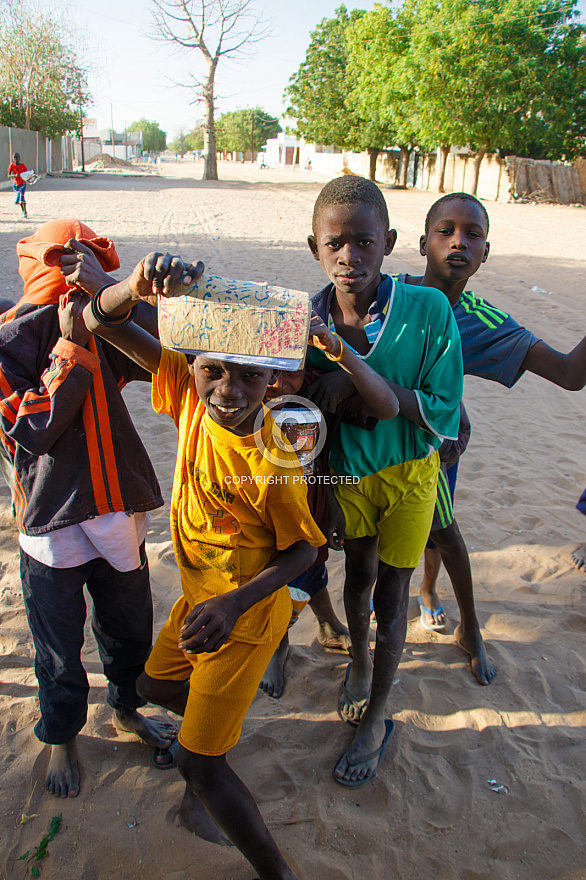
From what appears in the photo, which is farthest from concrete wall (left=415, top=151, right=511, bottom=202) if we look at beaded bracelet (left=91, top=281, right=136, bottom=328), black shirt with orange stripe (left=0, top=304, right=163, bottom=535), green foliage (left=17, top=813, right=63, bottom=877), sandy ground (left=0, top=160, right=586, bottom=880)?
green foliage (left=17, top=813, right=63, bottom=877)

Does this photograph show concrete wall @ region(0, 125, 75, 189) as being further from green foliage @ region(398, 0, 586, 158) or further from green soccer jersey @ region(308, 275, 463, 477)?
green soccer jersey @ region(308, 275, 463, 477)

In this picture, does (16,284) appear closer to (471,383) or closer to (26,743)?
(471,383)

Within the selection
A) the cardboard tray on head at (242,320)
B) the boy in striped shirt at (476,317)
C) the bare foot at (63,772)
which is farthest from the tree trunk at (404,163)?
the bare foot at (63,772)

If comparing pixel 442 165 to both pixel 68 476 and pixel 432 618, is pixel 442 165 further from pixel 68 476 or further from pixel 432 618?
pixel 68 476

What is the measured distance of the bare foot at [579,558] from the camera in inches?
125

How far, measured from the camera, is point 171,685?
1.74 metres

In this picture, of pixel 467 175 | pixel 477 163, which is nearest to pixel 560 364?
pixel 477 163

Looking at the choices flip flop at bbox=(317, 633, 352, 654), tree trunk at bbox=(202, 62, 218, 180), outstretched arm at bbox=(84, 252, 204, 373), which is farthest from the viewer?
tree trunk at bbox=(202, 62, 218, 180)

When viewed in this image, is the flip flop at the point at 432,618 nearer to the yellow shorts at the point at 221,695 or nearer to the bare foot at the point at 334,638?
the bare foot at the point at 334,638

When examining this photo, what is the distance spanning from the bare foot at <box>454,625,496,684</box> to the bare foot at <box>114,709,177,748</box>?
128cm

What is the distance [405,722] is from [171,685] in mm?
1039

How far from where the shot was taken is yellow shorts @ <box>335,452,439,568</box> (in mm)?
1879

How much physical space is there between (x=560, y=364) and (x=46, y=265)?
166 cm

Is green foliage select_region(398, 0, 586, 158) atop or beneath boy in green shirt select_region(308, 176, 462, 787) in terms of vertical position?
atop
